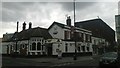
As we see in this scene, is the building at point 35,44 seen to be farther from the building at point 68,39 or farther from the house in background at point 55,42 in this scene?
the building at point 68,39

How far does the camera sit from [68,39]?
45.3 meters

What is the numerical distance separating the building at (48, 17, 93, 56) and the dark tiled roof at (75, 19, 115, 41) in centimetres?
1171

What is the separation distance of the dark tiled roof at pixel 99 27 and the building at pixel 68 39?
11.7 m

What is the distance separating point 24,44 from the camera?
43.8m

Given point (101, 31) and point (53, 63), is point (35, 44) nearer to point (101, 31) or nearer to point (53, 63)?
point (53, 63)

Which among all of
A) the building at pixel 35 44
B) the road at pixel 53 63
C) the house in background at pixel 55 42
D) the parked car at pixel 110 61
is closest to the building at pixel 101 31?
the house in background at pixel 55 42

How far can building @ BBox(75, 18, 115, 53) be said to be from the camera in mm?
62000

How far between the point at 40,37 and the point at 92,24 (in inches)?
1131

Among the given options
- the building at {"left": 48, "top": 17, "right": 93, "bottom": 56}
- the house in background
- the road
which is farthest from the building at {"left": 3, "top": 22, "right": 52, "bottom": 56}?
the road

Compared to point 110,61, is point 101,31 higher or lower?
higher

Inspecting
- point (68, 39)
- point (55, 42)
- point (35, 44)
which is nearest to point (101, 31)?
point (68, 39)

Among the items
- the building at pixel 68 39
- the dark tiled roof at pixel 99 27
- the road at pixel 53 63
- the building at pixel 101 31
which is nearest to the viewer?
the road at pixel 53 63

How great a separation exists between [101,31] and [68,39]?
Result: 22565mm

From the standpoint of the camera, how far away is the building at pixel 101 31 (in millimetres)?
62000
